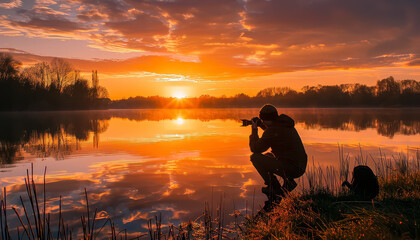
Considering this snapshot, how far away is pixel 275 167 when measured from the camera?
5.78 metres

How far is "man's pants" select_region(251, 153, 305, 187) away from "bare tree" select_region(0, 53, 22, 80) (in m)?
69.0

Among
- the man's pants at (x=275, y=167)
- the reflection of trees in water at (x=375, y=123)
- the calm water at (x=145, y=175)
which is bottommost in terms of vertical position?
the calm water at (x=145, y=175)

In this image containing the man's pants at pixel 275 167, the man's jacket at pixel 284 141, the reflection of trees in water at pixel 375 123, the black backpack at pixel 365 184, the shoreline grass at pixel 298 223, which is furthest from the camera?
the reflection of trees in water at pixel 375 123

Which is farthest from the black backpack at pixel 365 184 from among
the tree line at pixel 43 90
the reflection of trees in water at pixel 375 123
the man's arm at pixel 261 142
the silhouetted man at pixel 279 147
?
the tree line at pixel 43 90

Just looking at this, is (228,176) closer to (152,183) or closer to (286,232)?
(152,183)

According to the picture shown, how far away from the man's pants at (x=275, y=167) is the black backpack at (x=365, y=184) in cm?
104

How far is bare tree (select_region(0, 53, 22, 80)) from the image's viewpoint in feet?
195

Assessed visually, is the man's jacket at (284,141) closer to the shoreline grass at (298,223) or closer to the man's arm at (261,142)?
the man's arm at (261,142)

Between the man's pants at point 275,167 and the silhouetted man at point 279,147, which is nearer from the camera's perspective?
the silhouetted man at point 279,147

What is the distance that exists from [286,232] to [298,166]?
192 centimetres

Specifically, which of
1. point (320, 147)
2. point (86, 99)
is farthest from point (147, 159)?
point (86, 99)

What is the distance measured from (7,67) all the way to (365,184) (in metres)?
71.8

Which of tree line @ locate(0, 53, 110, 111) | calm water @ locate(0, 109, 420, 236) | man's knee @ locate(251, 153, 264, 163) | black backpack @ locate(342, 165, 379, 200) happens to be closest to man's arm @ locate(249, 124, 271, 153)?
man's knee @ locate(251, 153, 264, 163)

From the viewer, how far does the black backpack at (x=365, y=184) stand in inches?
214
